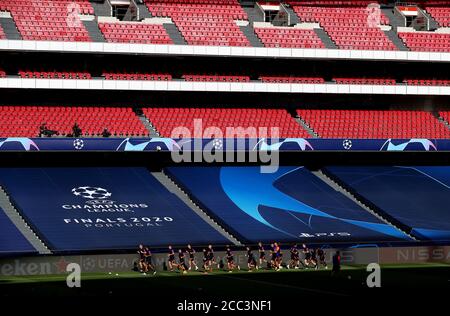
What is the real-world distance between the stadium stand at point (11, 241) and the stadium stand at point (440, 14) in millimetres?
34362

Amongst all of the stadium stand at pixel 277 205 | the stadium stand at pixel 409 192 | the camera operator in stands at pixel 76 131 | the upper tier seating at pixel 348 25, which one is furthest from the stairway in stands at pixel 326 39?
the camera operator in stands at pixel 76 131

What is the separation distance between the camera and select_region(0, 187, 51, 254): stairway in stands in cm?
4725

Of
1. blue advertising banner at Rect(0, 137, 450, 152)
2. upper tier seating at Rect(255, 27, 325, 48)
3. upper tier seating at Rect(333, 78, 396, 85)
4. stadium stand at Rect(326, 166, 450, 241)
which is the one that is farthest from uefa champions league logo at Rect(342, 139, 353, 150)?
upper tier seating at Rect(255, 27, 325, 48)

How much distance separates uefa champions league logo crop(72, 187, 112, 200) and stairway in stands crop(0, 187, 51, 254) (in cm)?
357

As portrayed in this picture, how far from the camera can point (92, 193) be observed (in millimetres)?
52969

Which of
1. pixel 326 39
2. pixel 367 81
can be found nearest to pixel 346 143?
pixel 367 81

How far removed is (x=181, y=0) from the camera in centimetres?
6506

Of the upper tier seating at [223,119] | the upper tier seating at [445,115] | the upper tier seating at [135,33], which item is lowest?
the upper tier seating at [445,115]

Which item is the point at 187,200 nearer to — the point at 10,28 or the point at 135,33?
the point at 135,33

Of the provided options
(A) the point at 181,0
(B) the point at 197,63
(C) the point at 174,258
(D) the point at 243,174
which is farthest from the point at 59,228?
(A) the point at 181,0

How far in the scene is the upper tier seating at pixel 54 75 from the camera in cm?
5741

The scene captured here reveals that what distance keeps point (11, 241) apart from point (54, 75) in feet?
48.8

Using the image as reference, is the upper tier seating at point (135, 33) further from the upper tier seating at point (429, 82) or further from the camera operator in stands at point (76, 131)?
the upper tier seating at point (429, 82)
